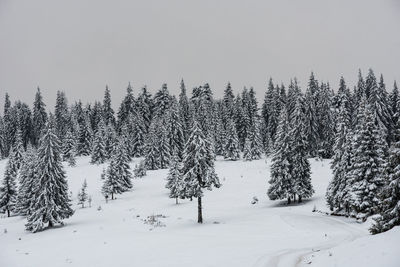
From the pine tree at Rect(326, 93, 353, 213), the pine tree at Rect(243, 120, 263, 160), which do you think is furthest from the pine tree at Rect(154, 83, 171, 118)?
the pine tree at Rect(326, 93, 353, 213)

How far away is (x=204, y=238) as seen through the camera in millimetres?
26984

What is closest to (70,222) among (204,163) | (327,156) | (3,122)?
(204,163)

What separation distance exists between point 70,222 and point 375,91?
56.6 meters

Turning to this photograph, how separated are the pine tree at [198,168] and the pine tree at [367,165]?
13521 mm

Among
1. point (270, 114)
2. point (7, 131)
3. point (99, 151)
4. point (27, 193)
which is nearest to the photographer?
point (27, 193)

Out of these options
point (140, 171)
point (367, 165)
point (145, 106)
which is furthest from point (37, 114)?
point (367, 165)

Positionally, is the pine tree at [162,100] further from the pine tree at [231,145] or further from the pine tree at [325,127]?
the pine tree at [325,127]

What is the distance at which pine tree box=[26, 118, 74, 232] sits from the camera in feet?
122

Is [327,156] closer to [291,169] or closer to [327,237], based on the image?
[291,169]

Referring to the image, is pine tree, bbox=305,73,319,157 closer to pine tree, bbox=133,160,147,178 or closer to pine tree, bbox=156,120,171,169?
pine tree, bbox=156,120,171,169

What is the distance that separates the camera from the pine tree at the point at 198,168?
115ft

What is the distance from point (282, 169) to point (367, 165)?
14.7 m

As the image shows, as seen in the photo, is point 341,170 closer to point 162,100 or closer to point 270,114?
point 270,114

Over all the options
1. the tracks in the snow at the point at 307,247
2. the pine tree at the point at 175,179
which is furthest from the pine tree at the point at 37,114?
the tracks in the snow at the point at 307,247
